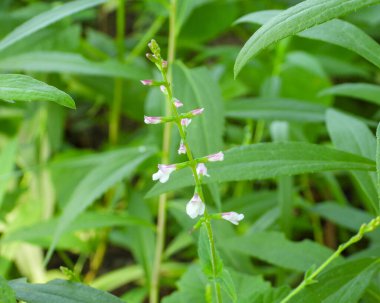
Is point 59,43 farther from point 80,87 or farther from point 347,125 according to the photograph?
point 347,125

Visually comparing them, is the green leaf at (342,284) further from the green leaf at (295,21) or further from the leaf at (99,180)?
the leaf at (99,180)

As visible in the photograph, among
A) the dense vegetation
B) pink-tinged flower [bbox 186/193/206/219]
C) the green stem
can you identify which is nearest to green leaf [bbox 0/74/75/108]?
the dense vegetation

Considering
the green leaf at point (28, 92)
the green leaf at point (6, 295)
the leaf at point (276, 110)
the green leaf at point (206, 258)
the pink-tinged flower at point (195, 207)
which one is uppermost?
the green leaf at point (28, 92)

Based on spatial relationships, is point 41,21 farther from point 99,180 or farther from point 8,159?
point 8,159

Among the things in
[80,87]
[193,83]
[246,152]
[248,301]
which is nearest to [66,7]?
[193,83]

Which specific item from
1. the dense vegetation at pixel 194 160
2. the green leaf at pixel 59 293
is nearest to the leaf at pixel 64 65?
the dense vegetation at pixel 194 160

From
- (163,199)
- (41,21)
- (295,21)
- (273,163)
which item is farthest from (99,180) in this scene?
(295,21)

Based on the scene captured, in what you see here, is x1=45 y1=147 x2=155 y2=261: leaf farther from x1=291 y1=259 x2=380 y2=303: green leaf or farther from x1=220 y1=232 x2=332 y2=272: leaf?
x1=291 y1=259 x2=380 y2=303: green leaf
